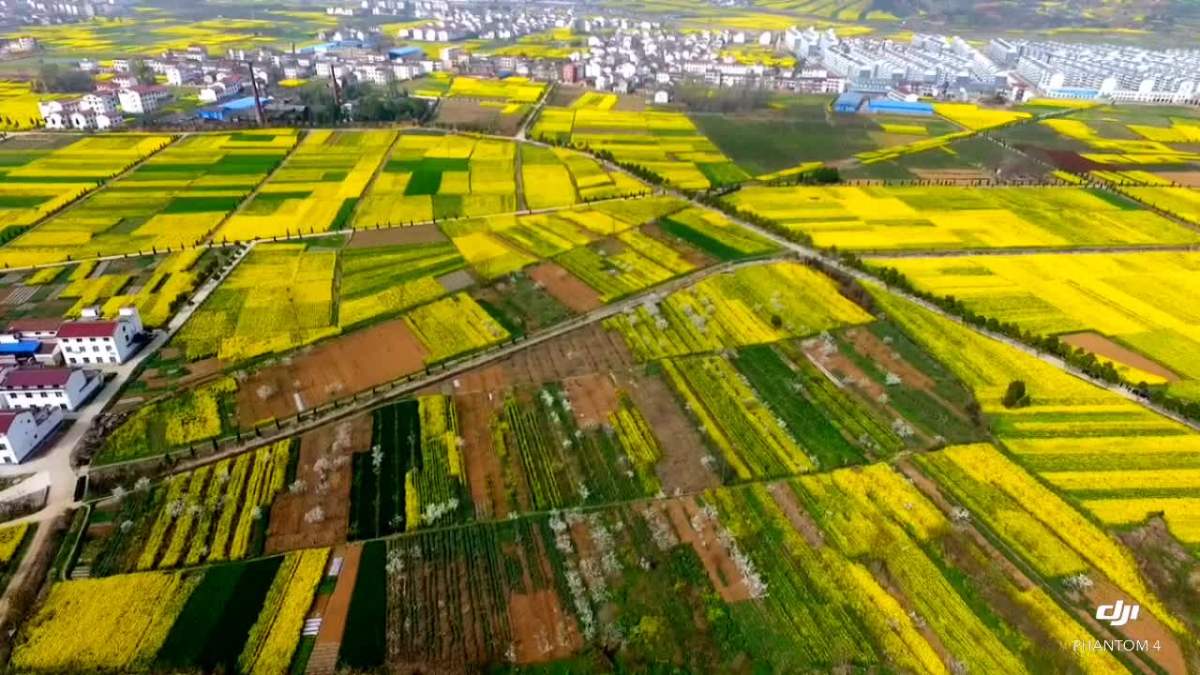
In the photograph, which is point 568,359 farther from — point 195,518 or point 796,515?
point 195,518

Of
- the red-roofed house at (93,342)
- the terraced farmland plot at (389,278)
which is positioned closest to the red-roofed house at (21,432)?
the red-roofed house at (93,342)

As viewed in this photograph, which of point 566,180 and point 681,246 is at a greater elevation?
point 566,180

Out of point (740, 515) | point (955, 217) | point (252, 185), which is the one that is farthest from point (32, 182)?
point (955, 217)

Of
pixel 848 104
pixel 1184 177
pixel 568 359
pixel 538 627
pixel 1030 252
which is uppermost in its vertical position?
pixel 848 104

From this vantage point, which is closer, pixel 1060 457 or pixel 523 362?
pixel 1060 457

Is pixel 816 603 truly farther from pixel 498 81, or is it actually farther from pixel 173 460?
pixel 498 81

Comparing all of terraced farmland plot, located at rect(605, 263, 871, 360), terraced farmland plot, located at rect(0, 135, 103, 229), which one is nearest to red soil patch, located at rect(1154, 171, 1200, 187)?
terraced farmland plot, located at rect(605, 263, 871, 360)

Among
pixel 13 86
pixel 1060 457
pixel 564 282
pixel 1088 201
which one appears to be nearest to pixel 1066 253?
pixel 1088 201

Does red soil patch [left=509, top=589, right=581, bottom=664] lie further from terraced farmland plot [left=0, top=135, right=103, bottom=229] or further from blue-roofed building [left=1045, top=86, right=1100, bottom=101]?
blue-roofed building [left=1045, top=86, right=1100, bottom=101]
